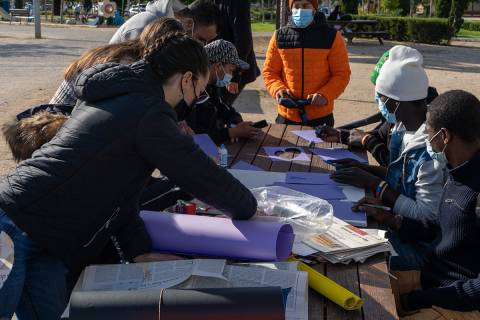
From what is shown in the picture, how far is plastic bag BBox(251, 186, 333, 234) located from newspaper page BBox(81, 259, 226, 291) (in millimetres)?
476

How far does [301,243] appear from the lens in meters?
2.01

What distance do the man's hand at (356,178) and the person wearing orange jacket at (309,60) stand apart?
4.24 feet

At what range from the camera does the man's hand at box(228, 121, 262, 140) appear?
3.54 meters

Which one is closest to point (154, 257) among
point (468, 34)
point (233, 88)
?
point (233, 88)

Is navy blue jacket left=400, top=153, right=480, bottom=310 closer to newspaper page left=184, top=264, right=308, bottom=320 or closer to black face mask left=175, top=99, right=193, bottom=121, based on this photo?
newspaper page left=184, top=264, right=308, bottom=320

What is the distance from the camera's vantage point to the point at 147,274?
1.65 meters

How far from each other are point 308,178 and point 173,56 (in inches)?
45.0

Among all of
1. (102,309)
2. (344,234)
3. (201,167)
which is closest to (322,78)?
(344,234)

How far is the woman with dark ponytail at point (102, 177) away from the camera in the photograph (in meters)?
1.71

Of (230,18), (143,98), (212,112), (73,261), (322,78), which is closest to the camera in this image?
(143,98)

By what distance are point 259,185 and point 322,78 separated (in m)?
1.65

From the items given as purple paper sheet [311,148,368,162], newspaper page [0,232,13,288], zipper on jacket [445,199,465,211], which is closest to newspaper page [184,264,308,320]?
newspaper page [0,232,13,288]

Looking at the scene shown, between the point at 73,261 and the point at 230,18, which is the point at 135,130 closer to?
the point at 73,261

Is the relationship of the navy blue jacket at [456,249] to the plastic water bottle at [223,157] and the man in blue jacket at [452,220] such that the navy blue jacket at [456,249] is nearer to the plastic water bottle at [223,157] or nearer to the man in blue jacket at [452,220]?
the man in blue jacket at [452,220]
